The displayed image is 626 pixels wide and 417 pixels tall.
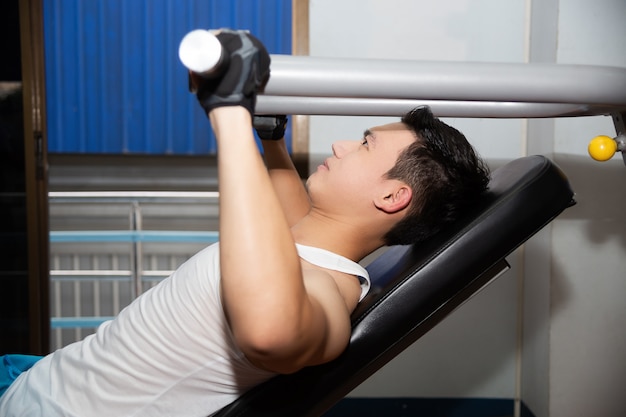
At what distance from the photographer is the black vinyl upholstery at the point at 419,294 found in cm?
95

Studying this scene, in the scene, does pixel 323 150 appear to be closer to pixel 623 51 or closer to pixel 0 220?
pixel 623 51

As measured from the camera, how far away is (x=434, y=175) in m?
1.04

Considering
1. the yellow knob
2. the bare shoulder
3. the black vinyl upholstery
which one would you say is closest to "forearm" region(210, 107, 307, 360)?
the bare shoulder

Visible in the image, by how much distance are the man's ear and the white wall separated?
1104 millimetres

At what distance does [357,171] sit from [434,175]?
139 millimetres

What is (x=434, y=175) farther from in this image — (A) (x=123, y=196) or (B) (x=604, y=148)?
(A) (x=123, y=196)

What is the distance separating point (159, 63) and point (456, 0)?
1151mm

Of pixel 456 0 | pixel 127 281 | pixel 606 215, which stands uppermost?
pixel 456 0

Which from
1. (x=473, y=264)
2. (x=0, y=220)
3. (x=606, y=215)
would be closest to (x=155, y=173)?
(x=0, y=220)

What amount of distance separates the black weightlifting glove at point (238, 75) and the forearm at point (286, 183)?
56cm

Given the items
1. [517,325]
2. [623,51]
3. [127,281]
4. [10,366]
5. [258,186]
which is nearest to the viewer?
[258,186]

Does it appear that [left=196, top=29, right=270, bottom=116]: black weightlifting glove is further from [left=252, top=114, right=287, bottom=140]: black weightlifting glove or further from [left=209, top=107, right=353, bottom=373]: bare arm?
[left=252, top=114, right=287, bottom=140]: black weightlifting glove

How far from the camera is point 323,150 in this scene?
2.16 metres

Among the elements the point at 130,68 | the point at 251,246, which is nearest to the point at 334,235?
the point at 251,246
